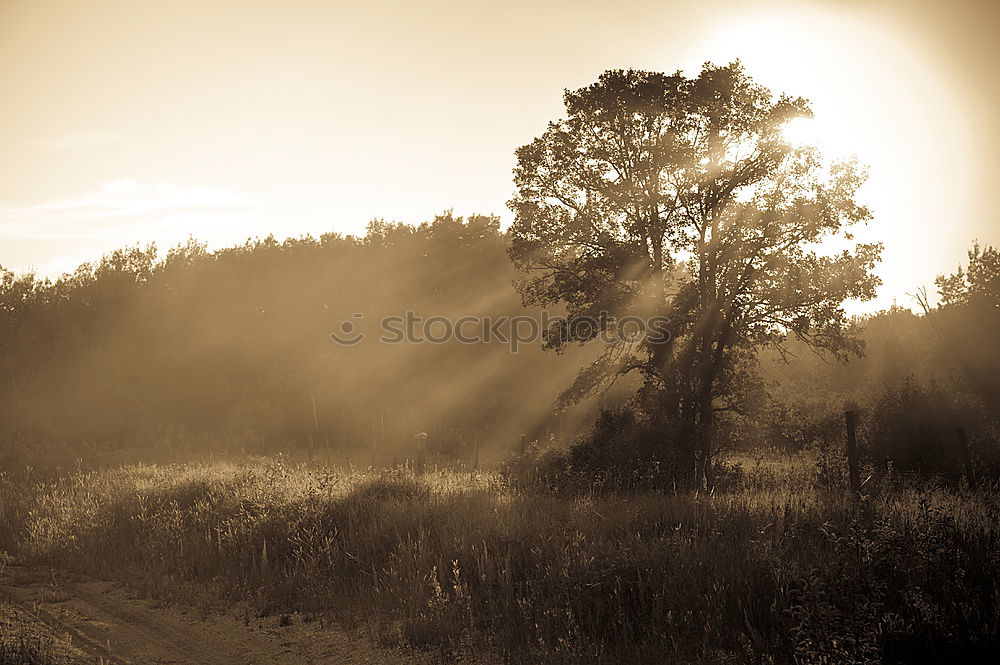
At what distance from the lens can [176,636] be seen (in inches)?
355

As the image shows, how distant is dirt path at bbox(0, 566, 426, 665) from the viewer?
8.14 m

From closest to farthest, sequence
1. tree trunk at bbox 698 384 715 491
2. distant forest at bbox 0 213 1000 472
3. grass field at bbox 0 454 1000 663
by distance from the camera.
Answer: grass field at bbox 0 454 1000 663, tree trunk at bbox 698 384 715 491, distant forest at bbox 0 213 1000 472

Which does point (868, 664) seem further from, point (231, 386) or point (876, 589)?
point (231, 386)

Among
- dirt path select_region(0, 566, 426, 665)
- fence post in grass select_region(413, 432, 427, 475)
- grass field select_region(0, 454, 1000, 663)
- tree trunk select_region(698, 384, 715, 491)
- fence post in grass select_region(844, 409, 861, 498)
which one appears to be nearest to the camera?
grass field select_region(0, 454, 1000, 663)

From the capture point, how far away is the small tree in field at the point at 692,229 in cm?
2092

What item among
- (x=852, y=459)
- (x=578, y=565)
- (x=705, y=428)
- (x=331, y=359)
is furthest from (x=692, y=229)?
(x=331, y=359)

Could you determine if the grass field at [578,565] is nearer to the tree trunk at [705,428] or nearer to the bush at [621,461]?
the bush at [621,461]

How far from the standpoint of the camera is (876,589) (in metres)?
7.25

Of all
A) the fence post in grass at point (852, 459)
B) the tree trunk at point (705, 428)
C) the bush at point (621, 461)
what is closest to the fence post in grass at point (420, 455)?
the bush at point (621, 461)

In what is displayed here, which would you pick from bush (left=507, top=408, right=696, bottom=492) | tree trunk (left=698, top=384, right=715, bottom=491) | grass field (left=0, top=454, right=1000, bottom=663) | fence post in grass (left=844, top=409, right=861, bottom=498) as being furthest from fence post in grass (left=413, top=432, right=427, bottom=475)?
fence post in grass (left=844, top=409, right=861, bottom=498)

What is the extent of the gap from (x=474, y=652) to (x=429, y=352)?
3971cm

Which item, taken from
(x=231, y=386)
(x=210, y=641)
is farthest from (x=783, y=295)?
(x=231, y=386)

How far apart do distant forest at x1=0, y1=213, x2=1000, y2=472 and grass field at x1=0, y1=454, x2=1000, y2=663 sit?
55.7 ft

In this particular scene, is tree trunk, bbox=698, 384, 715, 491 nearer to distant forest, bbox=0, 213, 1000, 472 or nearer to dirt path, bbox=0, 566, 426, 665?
distant forest, bbox=0, 213, 1000, 472
